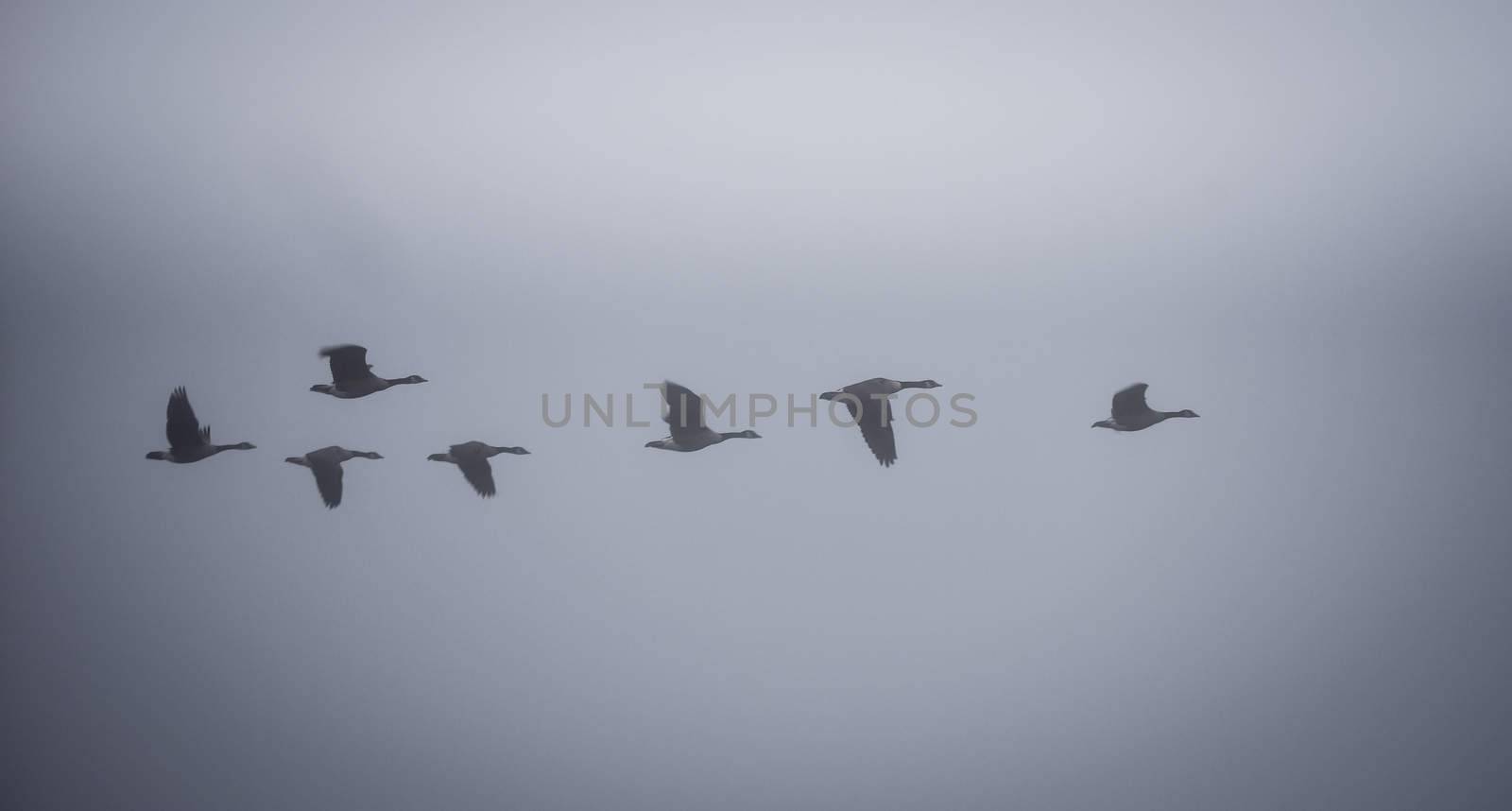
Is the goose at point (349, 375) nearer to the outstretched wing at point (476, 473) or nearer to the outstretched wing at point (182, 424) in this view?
the outstretched wing at point (476, 473)

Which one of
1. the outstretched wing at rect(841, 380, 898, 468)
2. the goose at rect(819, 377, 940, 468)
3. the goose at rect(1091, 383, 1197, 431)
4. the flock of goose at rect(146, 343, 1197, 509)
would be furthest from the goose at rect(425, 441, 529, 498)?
the goose at rect(1091, 383, 1197, 431)

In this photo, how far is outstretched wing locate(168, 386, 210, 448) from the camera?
11.6 meters

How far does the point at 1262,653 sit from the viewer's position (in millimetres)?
32375

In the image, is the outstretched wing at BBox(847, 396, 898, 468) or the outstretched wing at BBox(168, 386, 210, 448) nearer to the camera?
the outstretched wing at BBox(847, 396, 898, 468)

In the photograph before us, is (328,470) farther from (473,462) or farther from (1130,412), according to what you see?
(1130,412)

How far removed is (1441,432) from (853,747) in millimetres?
23582

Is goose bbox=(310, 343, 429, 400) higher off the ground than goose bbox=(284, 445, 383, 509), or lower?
higher

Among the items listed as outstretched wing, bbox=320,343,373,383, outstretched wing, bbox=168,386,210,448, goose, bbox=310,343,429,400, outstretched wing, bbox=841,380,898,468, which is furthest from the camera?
outstretched wing, bbox=168,386,210,448

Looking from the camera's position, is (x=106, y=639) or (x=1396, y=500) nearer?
(x=106, y=639)

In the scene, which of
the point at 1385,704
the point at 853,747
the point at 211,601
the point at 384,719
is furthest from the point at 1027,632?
the point at 211,601

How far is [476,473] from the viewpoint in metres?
11.9

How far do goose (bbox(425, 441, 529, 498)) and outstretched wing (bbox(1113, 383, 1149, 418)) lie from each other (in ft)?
25.7

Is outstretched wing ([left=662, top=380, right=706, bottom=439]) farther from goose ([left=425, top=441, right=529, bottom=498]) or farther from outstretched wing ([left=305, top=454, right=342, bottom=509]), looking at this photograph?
outstretched wing ([left=305, top=454, right=342, bottom=509])

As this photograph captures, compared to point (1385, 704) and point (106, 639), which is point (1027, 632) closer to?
point (1385, 704)
